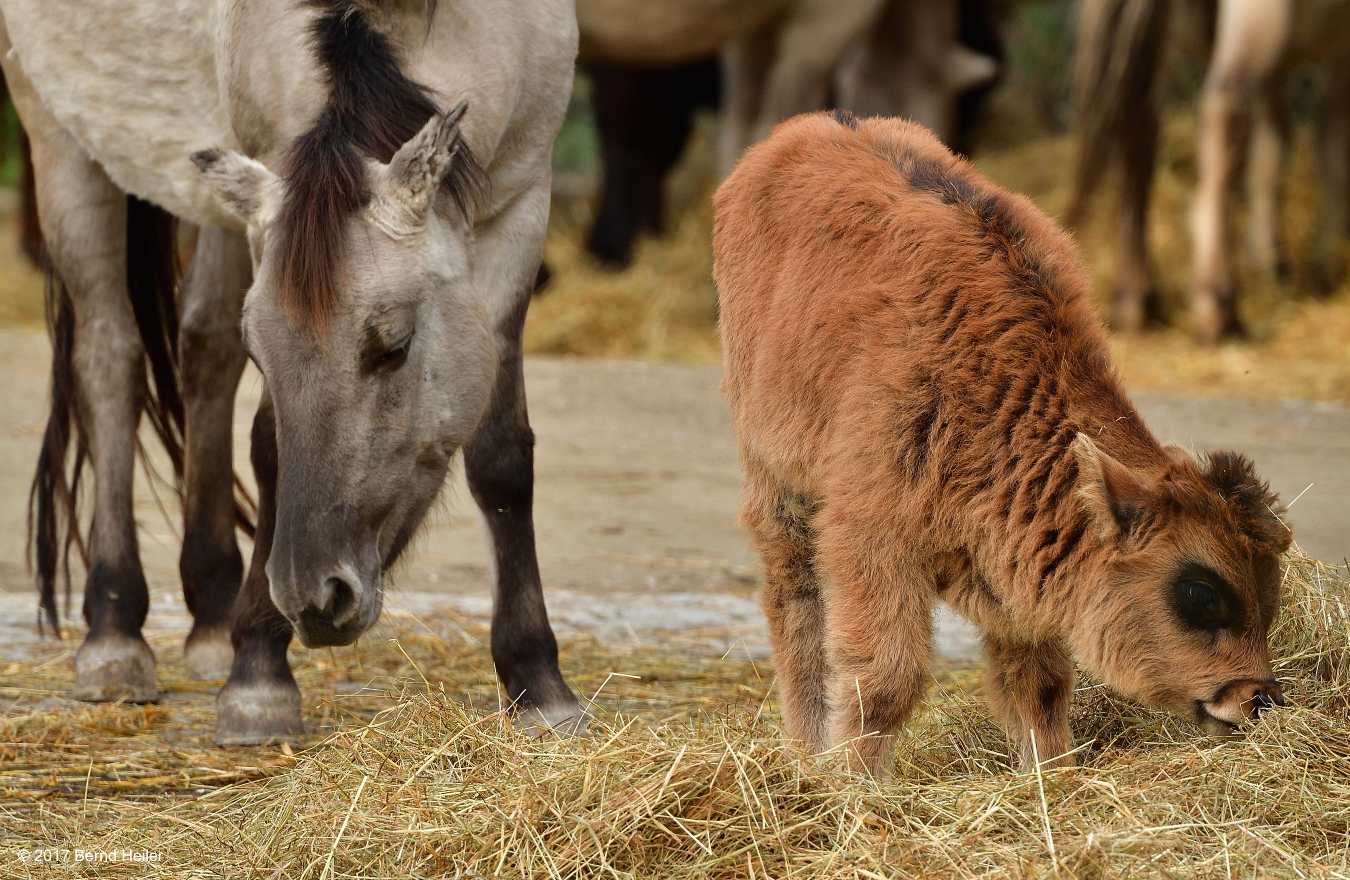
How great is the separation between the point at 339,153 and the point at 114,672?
1.71 metres

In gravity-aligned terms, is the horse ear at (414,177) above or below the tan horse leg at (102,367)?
above

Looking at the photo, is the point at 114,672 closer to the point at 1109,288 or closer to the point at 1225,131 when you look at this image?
the point at 1225,131

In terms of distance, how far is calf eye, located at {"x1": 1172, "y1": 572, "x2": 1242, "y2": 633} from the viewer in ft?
8.66

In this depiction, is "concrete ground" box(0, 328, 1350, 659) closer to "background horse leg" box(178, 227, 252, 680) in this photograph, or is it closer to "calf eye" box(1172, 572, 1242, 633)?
"background horse leg" box(178, 227, 252, 680)

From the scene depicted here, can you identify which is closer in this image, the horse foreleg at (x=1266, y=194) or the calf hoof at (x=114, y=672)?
the calf hoof at (x=114, y=672)

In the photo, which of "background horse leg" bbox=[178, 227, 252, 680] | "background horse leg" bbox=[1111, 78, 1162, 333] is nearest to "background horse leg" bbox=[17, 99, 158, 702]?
"background horse leg" bbox=[178, 227, 252, 680]

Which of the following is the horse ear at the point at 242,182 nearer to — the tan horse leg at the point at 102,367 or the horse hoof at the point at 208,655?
the tan horse leg at the point at 102,367

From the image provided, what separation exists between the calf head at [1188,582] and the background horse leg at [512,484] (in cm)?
151

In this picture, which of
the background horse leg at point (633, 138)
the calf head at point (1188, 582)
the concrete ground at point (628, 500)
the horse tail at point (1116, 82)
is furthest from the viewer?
the background horse leg at point (633, 138)

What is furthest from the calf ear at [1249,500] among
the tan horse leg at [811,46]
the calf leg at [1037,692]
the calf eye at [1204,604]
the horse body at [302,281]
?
the tan horse leg at [811,46]

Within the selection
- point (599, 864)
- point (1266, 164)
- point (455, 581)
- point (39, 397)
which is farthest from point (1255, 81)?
point (599, 864)

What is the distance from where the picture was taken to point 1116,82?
8891mm

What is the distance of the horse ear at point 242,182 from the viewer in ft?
10.5

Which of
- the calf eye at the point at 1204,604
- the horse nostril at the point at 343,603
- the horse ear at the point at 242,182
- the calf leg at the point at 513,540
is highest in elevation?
the horse ear at the point at 242,182
